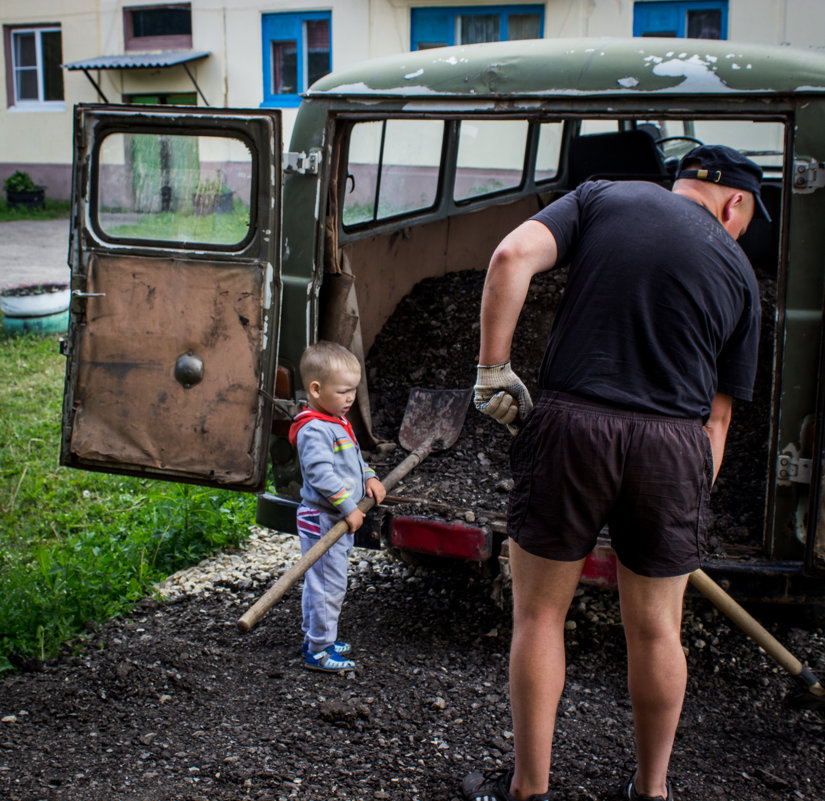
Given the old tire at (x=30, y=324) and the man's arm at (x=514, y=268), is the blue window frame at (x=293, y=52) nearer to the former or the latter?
the old tire at (x=30, y=324)

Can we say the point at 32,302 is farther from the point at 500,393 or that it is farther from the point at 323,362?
the point at 500,393

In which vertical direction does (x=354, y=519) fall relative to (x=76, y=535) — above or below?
above

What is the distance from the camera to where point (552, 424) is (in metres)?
2.26

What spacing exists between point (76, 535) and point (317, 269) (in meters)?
1.88

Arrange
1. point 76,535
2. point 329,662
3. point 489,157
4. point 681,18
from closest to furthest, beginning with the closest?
point 329,662
point 76,535
point 489,157
point 681,18

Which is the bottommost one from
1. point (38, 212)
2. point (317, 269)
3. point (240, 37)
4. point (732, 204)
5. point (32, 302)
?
point (32, 302)

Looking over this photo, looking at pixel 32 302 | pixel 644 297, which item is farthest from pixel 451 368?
pixel 32 302

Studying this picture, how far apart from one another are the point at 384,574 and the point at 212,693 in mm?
1161

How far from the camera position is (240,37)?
15.4 m

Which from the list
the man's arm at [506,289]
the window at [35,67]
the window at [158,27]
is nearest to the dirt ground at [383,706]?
the man's arm at [506,289]

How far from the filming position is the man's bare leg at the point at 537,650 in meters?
2.31

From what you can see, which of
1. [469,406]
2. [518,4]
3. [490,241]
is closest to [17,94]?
[518,4]

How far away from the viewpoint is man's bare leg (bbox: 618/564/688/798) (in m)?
2.32

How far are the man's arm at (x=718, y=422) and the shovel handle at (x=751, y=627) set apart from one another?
38 centimetres
